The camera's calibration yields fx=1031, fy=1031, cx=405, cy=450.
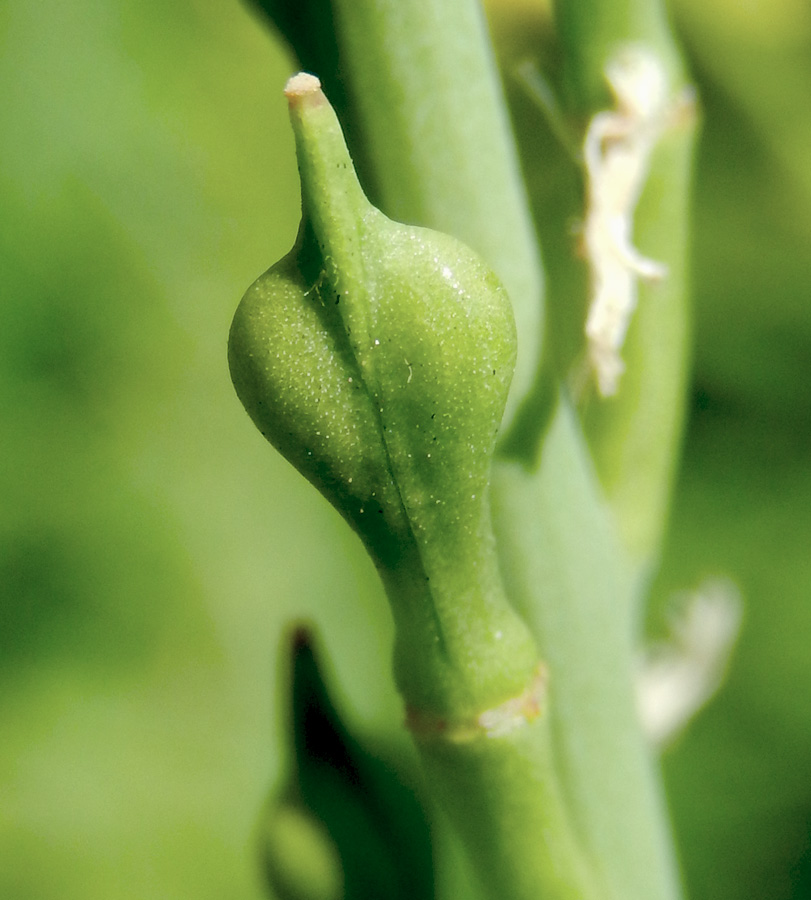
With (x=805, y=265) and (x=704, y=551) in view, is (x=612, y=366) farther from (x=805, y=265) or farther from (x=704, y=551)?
(x=805, y=265)

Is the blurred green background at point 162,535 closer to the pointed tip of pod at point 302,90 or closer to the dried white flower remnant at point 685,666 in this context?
the dried white flower remnant at point 685,666

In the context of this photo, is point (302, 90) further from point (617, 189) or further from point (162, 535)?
point (162, 535)

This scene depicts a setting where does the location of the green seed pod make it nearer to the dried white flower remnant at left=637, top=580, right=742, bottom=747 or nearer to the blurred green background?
the dried white flower remnant at left=637, top=580, right=742, bottom=747

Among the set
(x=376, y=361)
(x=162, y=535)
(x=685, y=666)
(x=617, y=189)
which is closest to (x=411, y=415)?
(x=376, y=361)

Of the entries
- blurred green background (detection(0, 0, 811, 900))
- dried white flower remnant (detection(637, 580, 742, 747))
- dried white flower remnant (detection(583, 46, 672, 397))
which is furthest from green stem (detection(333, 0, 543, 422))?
blurred green background (detection(0, 0, 811, 900))

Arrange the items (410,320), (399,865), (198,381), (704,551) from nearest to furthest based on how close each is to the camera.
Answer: (410,320)
(399,865)
(198,381)
(704,551)

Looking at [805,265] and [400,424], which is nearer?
[400,424]

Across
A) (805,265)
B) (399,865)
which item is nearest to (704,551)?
(805,265)
